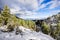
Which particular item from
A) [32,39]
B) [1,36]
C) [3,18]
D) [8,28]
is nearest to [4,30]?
[8,28]

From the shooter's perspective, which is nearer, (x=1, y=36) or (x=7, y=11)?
(x=1, y=36)

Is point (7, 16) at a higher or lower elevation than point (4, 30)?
higher

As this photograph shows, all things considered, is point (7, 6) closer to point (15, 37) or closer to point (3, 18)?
point (3, 18)

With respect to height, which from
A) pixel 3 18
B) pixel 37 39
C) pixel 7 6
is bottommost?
pixel 37 39

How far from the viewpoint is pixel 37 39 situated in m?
14.7

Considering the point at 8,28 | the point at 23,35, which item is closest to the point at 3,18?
the point at 8,28

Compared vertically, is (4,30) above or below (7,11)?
below

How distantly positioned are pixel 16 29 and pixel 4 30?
4.59ft

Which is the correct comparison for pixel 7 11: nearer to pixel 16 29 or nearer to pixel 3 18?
pixel 3 18

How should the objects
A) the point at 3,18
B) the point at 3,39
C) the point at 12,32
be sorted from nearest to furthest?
the point at 3,39 → the point at 12,32 → the point at 3,18

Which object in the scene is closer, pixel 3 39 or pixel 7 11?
pixel 3 39

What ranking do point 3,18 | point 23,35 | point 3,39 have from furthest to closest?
point 3,18, point 23,35, point 3,39

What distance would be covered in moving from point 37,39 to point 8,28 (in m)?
Answer: 4.26

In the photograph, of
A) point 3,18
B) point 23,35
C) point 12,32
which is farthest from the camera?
point 3,18
